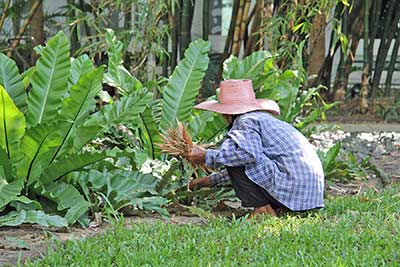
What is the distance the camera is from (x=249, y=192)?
4043mm

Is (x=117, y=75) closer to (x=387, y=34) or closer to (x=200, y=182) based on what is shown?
(x=200, y=182)

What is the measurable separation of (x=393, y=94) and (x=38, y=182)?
21.9 feet

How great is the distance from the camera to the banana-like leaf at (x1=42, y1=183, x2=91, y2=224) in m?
3.84

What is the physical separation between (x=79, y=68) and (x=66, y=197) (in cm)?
97

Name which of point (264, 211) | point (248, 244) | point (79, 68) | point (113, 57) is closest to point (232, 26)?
point (113, 57)

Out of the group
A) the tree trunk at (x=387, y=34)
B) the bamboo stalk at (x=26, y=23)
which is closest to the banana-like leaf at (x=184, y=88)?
the bamboo stalk at (x=26, y=23)

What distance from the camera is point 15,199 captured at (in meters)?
3.69

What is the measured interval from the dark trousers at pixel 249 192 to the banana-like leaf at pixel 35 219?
38.8 inches

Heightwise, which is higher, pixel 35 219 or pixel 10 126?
pixel 10 126

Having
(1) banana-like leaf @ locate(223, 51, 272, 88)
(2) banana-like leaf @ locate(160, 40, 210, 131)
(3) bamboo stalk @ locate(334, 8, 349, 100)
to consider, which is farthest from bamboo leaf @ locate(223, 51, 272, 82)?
(3) bamboo stalk @ locate(334, 8, 349, 100)

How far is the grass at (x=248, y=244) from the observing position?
3117 mm

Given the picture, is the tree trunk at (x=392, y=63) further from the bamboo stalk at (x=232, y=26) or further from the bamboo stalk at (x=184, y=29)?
the bamboo stalk at (x=184, y=29)

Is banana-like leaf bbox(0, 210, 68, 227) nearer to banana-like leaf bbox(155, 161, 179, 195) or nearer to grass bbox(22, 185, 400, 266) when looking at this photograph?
grass bbox(22, 185, 400, 266)

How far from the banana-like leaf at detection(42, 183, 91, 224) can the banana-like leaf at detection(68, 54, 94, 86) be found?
0.78m
